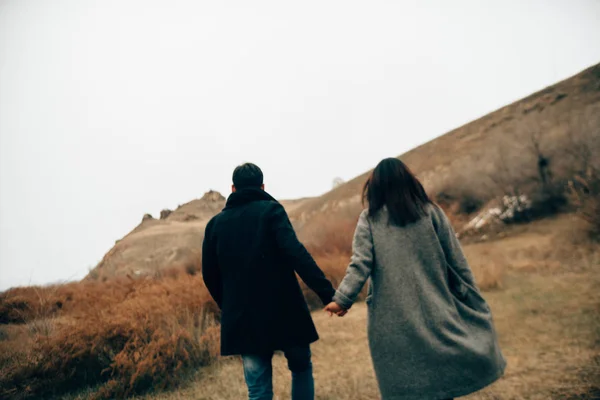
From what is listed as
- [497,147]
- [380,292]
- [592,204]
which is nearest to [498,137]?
[497,147]

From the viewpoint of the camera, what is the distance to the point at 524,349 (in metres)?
4.74

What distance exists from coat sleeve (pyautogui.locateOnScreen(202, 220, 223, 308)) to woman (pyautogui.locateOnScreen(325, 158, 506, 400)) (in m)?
0.87

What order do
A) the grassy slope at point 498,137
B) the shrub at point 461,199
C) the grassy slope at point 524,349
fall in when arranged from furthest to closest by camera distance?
the shrub at point 461,199
the grassy slope at point 498,137
the grassy slope at point 524,349

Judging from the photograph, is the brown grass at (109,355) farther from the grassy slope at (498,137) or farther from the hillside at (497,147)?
the grassy slope at (498,137)

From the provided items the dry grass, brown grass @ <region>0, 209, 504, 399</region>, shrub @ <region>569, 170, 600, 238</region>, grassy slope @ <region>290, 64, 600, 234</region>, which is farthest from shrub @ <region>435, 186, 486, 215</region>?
brown grass @ <region>0, 209, 504, 399</region>

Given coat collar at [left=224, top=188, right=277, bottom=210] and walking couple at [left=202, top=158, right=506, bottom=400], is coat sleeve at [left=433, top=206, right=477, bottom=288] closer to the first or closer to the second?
walking couple at [left=202, top=158, right=506, bottom=400]

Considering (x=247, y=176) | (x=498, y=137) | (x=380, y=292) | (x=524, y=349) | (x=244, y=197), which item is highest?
(x=247, y=176)

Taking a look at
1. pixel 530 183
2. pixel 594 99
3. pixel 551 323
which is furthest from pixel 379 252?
pixel 594 99

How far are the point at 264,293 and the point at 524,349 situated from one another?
3905 mm

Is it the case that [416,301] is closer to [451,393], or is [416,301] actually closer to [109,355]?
[451,393]

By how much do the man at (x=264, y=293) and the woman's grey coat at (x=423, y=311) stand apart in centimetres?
34

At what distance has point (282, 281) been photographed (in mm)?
2590

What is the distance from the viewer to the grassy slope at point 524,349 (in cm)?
376

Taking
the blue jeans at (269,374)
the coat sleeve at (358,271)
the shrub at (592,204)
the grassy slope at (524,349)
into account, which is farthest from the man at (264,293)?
the shrub at (592,204)
